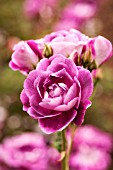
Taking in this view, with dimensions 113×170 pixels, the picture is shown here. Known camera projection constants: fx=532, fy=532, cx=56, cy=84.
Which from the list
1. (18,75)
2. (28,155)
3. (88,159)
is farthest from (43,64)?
(18,75)

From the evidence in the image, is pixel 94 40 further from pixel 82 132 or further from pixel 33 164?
pixel 82 132

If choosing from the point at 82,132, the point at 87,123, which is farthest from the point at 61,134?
the point at 87,123

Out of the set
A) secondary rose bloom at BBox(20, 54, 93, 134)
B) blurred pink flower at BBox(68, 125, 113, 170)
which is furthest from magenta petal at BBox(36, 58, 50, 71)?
blurred pink flower at BBox(68, 125, 113, 170)

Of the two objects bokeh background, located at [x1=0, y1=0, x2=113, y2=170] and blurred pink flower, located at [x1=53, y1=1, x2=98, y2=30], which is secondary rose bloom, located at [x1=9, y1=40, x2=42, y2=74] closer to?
bokeh background, located at [x1=0, y1=0, x2=113, y2=170]

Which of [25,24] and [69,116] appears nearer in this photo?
[69,116]

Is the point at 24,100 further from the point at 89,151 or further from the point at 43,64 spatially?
the point at 89,151

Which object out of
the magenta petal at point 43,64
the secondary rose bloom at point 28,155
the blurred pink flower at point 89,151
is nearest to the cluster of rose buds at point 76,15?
the blurred pink flower at point 89,151
